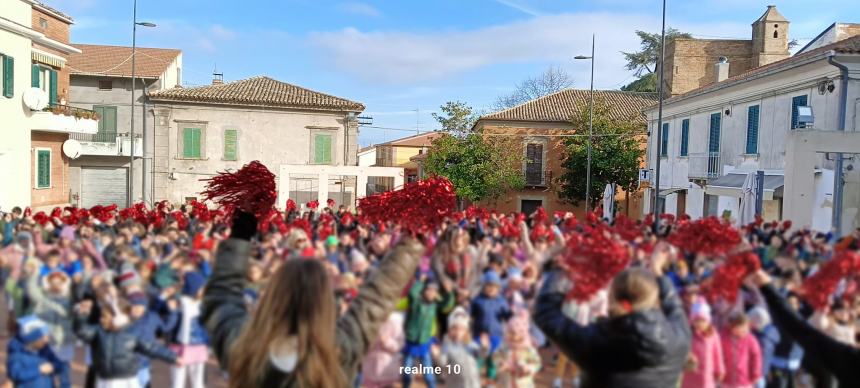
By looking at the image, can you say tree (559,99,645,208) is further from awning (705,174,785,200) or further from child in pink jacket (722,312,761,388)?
child in pink jacket (722,312,761,388)

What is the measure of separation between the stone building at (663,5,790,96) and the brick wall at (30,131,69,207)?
27000 millimetres

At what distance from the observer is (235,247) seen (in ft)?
12.1

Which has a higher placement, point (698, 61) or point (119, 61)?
point (698, 61)

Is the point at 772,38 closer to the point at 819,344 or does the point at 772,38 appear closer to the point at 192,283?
the point at 819,344

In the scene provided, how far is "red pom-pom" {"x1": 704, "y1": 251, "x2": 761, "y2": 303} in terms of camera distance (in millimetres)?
4852

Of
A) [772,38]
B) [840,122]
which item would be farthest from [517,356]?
[772,38]

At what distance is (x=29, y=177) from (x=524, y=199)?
21477mm

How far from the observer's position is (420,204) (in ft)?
22.1

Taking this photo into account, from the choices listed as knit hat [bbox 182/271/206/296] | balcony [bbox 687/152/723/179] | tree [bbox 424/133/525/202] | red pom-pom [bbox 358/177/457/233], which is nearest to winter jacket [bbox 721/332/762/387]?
red pom-pom [bbox 358/177/457/233]

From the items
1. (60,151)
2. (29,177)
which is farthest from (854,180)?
(60,151)

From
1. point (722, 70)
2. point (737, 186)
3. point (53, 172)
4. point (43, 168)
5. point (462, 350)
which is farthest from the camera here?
point (722, 70)

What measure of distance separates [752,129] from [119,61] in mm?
26689

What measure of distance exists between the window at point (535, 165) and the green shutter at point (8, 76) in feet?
72.1

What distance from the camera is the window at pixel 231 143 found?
29.0 metres
